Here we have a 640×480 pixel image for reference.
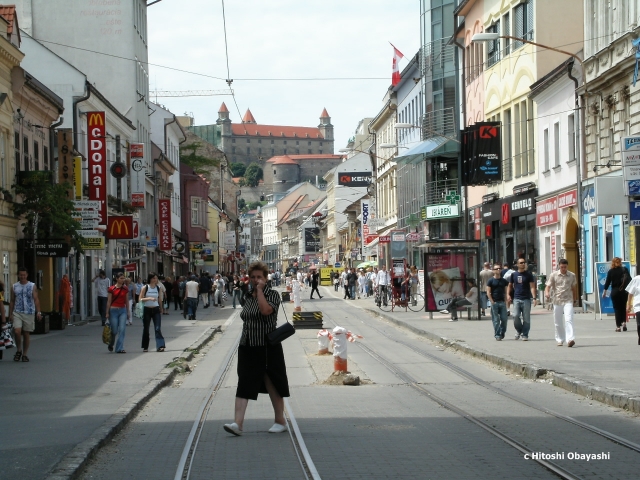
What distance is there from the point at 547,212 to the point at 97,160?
16271mm

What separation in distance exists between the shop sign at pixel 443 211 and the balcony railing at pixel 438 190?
2.15ft

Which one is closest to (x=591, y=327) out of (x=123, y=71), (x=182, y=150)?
(x=123, y=71)

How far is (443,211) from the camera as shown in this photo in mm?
53594

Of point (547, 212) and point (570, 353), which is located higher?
point (547, 212)

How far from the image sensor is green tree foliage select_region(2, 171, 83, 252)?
28531 millimetres

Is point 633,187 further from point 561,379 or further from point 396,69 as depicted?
point 396,69

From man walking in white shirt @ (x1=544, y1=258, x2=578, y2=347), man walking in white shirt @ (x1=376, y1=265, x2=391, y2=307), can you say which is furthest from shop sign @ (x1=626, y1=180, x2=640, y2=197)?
man walking in white shirt @ (x1=376, y1=265, x2=391, y2=307)

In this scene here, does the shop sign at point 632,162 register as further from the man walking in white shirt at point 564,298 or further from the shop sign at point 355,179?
the shop sign at point 355,179

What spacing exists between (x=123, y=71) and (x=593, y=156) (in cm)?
2979

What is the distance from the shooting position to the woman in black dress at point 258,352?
10320 millimetres

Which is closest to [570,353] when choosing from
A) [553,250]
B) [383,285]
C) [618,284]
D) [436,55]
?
[618,284]

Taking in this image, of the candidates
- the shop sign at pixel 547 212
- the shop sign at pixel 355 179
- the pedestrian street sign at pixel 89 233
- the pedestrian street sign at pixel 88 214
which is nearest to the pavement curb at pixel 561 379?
the shop sign at pixel 547 212

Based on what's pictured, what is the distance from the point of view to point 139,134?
56.5m

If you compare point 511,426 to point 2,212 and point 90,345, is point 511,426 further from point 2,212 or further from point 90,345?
point 2,212
